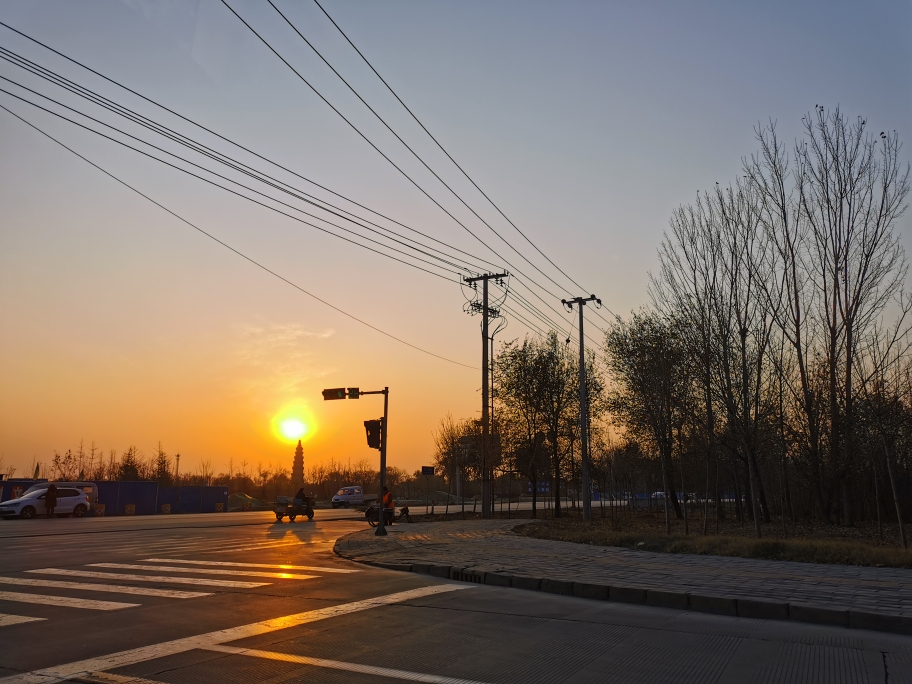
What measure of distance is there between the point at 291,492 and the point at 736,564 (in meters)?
67.4

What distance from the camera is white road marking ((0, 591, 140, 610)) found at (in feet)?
28.9

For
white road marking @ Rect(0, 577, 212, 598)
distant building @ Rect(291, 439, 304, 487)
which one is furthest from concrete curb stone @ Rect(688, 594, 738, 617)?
distant building @ Rect(291, 439, 304, 487)

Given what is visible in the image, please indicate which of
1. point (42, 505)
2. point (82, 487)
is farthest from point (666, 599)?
point (82, 487)

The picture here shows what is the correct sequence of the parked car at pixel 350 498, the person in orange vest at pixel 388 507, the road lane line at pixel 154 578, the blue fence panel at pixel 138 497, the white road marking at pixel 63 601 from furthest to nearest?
1. the parked car at pixel 350 498
2. the blue fence panel at pixel 138 497
3. the person in orange vest at pixel 388 507
4. the road lane line at pixel 154 578
5. the white road marking at pixel 63 601

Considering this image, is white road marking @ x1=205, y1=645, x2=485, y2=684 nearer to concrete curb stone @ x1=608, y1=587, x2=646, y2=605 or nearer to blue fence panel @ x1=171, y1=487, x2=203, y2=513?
concrete curb stone @ x1=608, y1=587, x2=646, y2=605

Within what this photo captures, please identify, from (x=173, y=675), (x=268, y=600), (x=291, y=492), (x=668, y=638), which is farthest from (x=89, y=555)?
→ (x=291, y=492)

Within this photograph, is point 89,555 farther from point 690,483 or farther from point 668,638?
point 690,483

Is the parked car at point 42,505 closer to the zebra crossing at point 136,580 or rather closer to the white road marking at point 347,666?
the zebra crossing at point 136,580

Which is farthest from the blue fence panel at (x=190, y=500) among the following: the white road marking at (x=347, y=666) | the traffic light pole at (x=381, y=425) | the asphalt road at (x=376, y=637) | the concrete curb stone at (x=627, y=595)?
the white road marking at (x=347, y=666)

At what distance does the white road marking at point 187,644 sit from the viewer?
569 centimetres

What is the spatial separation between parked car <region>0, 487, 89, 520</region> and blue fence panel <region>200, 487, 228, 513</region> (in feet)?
38.8

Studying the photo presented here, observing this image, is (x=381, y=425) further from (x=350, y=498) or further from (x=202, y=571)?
(x=350, y=498)

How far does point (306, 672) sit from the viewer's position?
19.2 feet

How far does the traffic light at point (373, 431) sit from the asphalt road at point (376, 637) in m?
10.2
